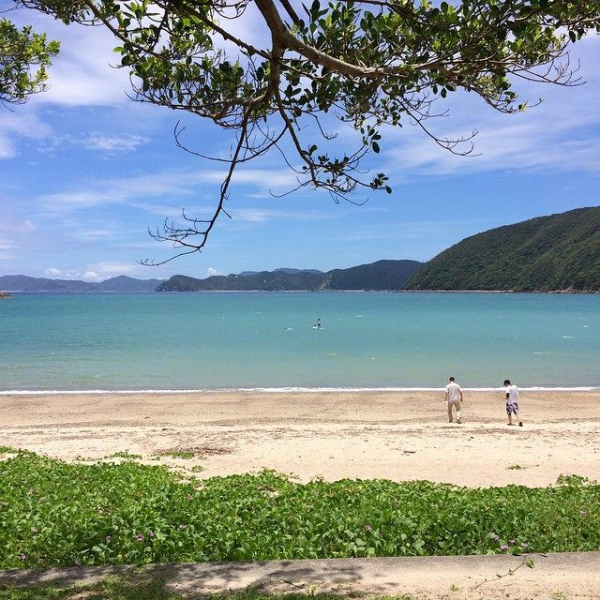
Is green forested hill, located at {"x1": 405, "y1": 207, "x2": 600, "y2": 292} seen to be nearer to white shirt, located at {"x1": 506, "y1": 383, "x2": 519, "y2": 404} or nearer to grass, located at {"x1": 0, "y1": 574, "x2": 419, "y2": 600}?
white shirt, located at {"x1": 506, "y1": 383, "x2": 519, "y2": 404}

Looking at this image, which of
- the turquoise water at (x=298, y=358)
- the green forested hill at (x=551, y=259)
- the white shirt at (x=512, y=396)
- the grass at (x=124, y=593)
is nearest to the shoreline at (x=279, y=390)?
the turquoise water at (x=298, y=358)

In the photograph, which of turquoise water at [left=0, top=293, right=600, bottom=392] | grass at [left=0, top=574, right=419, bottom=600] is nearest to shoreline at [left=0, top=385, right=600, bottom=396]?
turquoise water at [left=0, top=293, right=600, bottom=392]

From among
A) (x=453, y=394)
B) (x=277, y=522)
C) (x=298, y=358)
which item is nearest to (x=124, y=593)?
(x=277, y=522)

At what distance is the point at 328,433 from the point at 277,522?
10528mm

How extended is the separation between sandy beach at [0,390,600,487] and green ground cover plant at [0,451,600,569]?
332cm

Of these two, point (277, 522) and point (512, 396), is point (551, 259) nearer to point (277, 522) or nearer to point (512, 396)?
point (512, 396)

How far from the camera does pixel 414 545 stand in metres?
6.57

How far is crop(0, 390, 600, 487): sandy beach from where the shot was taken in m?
13.1

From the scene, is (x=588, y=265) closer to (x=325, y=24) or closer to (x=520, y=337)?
(x=520, y=337)

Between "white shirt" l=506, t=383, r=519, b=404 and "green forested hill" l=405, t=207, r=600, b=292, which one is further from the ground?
"green forested hill" l=405, t=207, r=600, b=292

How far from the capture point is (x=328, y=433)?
58.2 ft

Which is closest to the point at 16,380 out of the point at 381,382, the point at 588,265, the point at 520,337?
the point at 381,382

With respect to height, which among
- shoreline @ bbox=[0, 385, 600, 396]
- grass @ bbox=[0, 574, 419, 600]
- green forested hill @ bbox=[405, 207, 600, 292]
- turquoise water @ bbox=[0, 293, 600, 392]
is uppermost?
green forested hill @ bbox=[405, 207, 600, 292]

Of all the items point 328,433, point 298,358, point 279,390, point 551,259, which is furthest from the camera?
point 551,259
